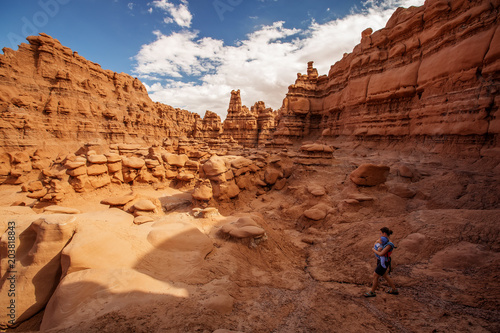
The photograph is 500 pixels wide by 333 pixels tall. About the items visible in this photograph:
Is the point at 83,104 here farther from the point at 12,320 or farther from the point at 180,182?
the point at 12,320

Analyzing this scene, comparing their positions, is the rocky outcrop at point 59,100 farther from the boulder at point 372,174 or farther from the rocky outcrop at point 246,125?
the boulder at point 372,174

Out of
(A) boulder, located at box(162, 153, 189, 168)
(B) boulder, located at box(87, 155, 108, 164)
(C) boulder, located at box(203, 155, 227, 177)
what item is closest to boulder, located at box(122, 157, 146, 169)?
(B) boulder, located at box(87, 155, 108, 164)

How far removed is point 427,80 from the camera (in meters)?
9.70

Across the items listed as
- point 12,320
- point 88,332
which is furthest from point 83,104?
point 88,332

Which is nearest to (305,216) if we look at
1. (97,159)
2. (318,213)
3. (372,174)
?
(318,213)

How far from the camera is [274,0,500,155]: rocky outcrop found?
759 cm

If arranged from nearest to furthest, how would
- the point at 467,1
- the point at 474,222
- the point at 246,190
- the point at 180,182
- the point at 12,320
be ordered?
the point at 12,320
the point at 474,222
the point at 467,1
the point at 246,190
the point at 180,182

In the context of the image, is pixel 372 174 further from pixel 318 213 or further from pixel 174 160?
A: pixel 174 160

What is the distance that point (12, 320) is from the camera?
3.43 metres

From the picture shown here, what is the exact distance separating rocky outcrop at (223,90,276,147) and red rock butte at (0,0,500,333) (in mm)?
20021

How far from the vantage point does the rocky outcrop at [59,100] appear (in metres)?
16.9

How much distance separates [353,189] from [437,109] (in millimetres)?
5891

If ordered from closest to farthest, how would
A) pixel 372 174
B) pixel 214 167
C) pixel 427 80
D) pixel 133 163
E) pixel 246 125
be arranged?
pixel 372 174 < pixel 214 167 < pixel 427 80 < pixel 133 163 < pixel 246 125

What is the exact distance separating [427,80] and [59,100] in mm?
29969
